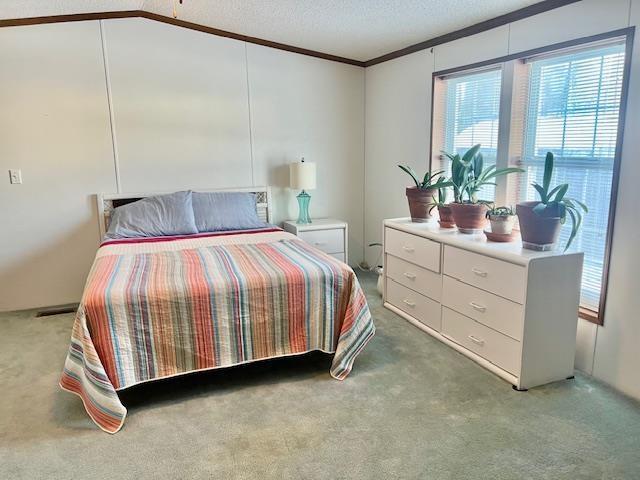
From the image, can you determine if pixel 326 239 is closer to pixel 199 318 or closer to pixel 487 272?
pixel 487 272

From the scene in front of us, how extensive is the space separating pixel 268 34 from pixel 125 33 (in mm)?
1145

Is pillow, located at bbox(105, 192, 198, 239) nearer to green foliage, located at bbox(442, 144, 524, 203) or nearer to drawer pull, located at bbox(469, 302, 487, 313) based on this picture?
green foliage, located at bbox(442, 144, 524, 203)

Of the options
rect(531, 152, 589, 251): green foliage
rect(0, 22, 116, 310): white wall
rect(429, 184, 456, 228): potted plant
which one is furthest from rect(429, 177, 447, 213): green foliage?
rect(0, 22, 116, 310): white wall

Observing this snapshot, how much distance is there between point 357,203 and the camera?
4898 mm

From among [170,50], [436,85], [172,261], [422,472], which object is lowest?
[422,472]

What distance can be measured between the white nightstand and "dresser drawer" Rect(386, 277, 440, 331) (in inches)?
31.9

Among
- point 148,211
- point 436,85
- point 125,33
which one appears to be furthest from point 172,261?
point 436,85

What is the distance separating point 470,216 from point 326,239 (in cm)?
160

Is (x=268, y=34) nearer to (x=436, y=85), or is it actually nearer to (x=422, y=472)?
(x=436, y=85)

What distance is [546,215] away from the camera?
244 cm

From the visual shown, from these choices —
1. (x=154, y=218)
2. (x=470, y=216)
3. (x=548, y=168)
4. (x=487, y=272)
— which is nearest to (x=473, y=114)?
(x=470, y=216)

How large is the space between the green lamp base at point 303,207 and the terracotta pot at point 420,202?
122cm

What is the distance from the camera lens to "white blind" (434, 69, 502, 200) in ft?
10.6

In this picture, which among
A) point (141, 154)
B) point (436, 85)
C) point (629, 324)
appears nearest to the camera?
point (629, 324)
